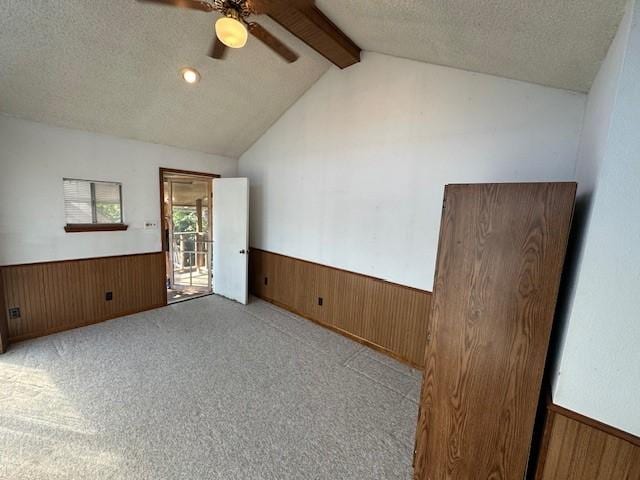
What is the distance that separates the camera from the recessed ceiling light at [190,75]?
8.64 ft

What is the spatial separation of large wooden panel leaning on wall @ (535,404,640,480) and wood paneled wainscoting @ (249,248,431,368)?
1.43 m

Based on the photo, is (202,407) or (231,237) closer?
(202,407)

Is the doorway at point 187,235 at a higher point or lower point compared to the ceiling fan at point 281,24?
lower

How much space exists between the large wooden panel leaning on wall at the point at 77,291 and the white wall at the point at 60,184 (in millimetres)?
116

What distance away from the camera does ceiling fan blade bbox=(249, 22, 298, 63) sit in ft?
6.22

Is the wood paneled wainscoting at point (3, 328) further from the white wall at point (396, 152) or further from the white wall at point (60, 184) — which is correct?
the white wall at point (396, 152)

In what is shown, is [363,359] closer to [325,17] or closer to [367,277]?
[367,277]

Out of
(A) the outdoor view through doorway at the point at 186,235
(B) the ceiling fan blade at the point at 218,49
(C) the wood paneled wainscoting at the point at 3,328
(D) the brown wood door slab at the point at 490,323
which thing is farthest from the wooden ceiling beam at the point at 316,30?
(C) the wood paneled wainscoting at the point at 3,328

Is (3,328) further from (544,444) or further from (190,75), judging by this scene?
(544,444)

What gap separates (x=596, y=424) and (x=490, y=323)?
46 centimetres

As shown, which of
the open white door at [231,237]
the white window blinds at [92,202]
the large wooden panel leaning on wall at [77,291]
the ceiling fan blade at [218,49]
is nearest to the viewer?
the ceiling fan blade at [218,49]

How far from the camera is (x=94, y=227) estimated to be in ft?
10.6

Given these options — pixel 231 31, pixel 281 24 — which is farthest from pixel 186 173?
pixel 231 31

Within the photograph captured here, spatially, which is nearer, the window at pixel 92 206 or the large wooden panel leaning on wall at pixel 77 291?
the large wooden panel leaning on wall at pixel 77 291
